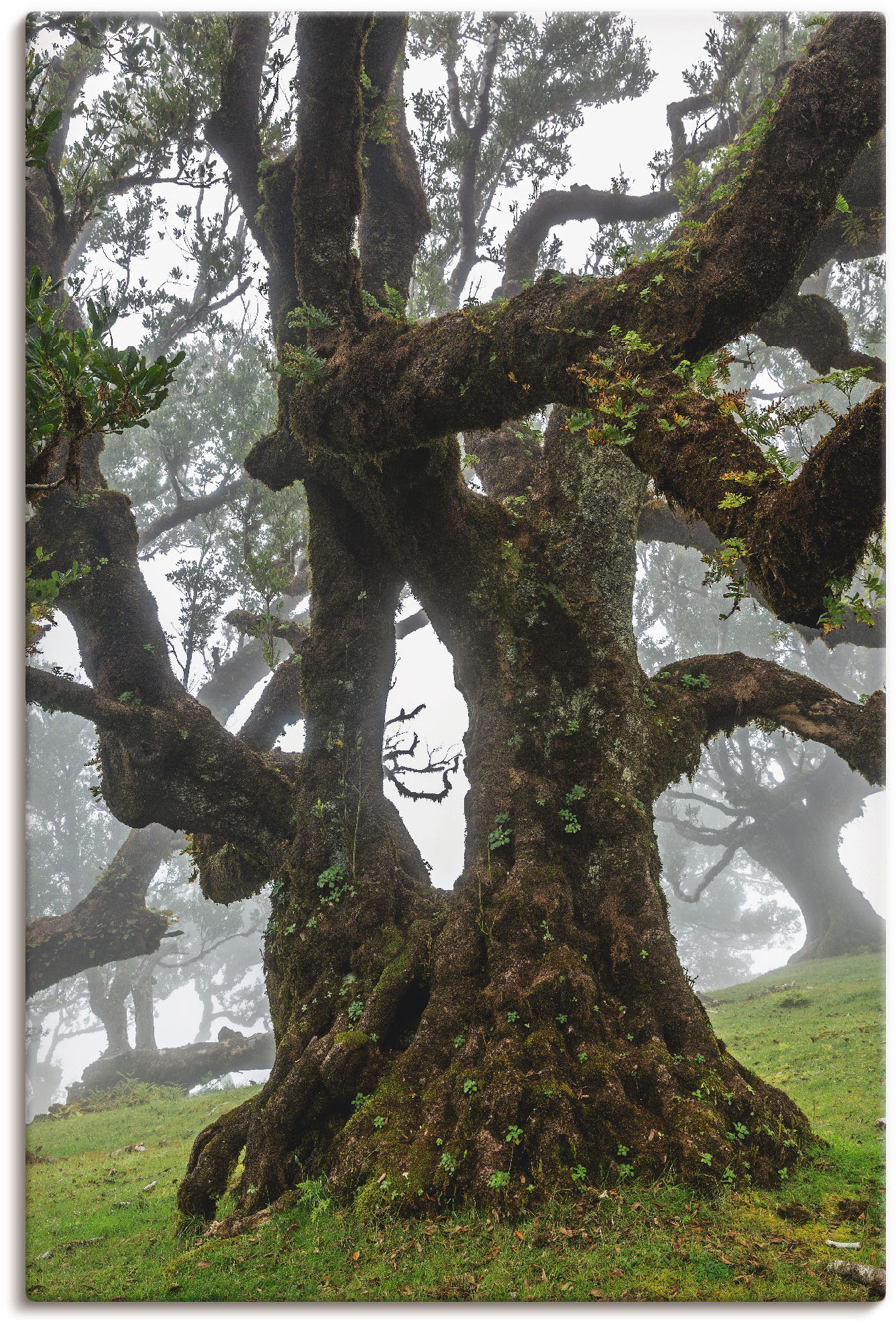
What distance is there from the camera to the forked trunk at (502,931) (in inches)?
188

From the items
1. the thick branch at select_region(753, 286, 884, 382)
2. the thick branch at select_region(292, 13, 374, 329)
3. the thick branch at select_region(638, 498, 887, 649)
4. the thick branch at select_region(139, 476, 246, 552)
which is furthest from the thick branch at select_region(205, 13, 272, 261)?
the thick branch at select_region(139, 476, 246, 552)

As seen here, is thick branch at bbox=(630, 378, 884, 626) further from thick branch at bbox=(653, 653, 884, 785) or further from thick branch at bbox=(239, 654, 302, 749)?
thick branch at bbox=(239, 654, 302, 749)

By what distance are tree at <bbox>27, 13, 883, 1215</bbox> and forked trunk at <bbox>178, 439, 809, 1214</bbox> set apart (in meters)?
0.03

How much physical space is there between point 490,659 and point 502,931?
2.75m

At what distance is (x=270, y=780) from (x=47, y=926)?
8.77 m

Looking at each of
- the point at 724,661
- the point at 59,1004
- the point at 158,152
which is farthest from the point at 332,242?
the point at 59,1004

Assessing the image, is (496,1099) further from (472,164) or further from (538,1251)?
(472,164)

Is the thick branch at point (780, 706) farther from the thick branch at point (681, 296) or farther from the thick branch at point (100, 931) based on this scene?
the thick branch at point (100, 931)

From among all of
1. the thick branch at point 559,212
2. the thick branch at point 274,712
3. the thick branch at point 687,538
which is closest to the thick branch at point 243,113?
the thick branch at point 559,212

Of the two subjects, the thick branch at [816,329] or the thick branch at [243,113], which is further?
the thick branch at [816,329]

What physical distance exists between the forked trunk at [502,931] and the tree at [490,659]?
26 millimetres

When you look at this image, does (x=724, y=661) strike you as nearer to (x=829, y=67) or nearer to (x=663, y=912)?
(x=663, y=912)

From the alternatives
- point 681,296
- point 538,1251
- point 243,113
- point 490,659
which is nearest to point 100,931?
point 490,659

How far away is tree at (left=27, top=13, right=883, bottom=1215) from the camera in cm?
463
